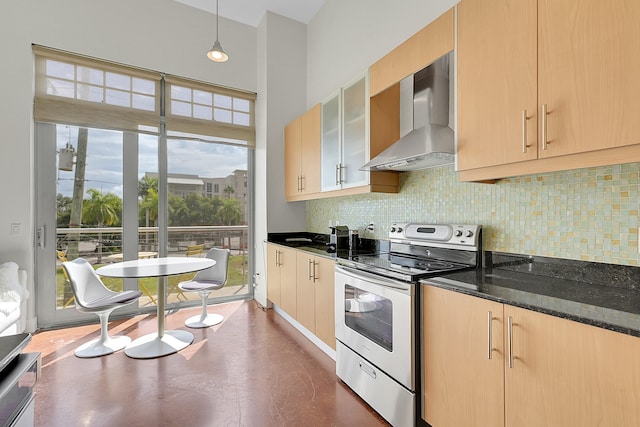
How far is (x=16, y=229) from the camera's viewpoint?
9.73 feet

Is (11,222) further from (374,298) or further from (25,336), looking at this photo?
(374,298)

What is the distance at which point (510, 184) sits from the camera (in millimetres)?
1781

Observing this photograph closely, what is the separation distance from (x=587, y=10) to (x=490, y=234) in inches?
45.4

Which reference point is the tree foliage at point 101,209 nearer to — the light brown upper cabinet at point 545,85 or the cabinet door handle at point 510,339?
the light brown upper cabinet at point 545,85

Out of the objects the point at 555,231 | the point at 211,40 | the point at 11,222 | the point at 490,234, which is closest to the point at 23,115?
the point at 11,222

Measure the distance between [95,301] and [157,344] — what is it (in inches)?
26.7

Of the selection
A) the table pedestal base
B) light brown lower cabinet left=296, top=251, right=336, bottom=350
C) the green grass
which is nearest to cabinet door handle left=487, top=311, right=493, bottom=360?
light brown lower cabinet left=296, top=251, right=336, bottom=350

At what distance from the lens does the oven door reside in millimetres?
1615

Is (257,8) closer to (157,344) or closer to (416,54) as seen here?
(416,54)

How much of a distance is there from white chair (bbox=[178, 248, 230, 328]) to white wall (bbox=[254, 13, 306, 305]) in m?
0.58

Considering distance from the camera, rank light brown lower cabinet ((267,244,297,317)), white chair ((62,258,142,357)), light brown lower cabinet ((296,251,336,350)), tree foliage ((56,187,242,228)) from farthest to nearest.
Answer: tree foliage ((56,187,242,228)) → light brown lower cabinet ((267,244,297,317)) → white chair ((62,258,142,357)) → light brown lower cabinet ((296,251,336,350))

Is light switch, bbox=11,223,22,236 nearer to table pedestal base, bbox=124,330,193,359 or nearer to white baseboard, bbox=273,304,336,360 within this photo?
table pedestal base, bbox=124,330,193,359

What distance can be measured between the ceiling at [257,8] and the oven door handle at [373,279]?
10.9 ft

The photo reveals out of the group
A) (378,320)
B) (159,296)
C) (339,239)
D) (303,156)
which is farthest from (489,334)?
(159,296)
